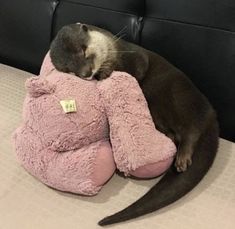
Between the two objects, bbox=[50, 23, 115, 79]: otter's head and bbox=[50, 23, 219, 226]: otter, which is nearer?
bbox=[50, 23, 219, 226]: otter

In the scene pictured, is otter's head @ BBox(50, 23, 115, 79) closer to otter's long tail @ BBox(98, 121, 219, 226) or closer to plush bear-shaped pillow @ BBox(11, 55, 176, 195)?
plush bear-shaped pillow @ BBox(11, 55, 176, 195)

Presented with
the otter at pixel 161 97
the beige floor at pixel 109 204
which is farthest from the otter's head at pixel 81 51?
the beige floor at pixel 109 204

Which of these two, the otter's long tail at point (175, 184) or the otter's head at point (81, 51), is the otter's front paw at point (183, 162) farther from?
the otter's head at point (81, 51)

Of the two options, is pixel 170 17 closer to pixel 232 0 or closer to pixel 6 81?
pixel 232 0

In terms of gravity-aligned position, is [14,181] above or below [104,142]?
below

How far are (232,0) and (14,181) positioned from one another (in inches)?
34.7

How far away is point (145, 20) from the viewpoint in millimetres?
1479

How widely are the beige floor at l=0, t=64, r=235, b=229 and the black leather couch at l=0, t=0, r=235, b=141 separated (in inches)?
8.7

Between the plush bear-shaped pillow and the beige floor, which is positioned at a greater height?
the plush bear-shaped pillow

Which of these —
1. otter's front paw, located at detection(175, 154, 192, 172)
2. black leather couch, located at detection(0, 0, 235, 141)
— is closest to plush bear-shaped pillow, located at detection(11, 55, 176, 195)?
otter's front paw, located at detection(175, 154, 192, 172)

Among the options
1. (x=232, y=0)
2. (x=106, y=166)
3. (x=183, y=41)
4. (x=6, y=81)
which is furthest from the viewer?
(x=6, y=81)

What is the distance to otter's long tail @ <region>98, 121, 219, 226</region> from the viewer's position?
1.09m

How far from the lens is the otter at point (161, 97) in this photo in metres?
1.15

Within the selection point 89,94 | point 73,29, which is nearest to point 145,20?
point 73,29
